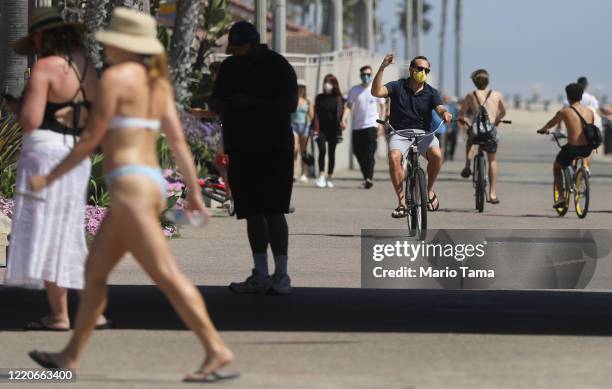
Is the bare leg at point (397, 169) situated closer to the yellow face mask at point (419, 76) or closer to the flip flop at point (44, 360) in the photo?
the yellow face mask at point (419, 76)

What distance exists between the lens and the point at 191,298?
326 inches

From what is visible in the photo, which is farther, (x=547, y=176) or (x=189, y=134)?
(x=547, y=176)

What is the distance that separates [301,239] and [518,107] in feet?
560

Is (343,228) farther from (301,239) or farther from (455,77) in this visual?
(455,77)

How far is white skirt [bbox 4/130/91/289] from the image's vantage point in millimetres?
10023

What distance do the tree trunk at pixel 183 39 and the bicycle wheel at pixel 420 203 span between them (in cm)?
856

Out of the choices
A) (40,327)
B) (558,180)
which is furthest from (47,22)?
(558,180)

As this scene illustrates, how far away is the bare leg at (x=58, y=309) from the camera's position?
10359 millimetres

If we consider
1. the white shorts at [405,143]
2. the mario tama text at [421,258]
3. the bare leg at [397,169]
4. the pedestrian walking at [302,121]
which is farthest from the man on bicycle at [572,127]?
the pedestrian walking at [302,121]

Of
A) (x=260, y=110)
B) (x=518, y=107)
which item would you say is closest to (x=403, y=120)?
(x=260, y=110)

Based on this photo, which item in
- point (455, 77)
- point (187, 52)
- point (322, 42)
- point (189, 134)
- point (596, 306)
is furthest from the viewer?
point (455, 77)

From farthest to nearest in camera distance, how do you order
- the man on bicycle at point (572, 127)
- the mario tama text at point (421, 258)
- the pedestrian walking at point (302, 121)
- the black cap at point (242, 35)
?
the pedestrian walking at point (302, 121) < the man on bicycle at point (572, 127) < the mario tama text at point (421, 258) < the black cap at point (242, 35)

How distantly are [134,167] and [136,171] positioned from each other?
19 millimetres

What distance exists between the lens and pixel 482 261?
49.0 ft
